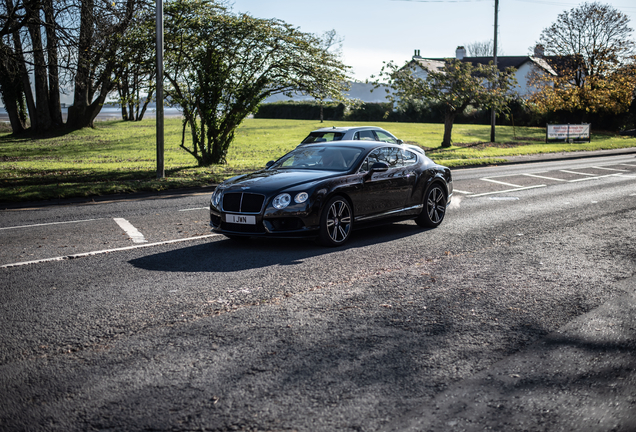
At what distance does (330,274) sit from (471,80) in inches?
1069

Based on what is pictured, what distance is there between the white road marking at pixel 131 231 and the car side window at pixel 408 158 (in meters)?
4.30

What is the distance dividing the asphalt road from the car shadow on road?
51 millimetres

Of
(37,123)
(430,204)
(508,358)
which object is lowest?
(508,358)

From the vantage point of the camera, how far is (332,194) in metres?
8.22

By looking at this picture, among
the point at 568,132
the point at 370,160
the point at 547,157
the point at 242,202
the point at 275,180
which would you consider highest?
the point at 568,132

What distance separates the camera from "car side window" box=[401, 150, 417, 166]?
32.0 ft

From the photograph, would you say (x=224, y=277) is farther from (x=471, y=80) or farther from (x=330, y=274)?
(x=471, y=80)

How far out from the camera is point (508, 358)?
4.29 m

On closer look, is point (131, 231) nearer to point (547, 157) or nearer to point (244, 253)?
point (244, 253)

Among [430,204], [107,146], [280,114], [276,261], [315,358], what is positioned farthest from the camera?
[280,114]

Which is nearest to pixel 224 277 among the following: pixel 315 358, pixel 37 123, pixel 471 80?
pixel 315 358

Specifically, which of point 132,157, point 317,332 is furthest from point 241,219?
point 132,157

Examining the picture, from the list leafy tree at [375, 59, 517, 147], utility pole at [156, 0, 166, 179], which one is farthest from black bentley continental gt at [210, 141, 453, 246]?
leafy tree at [375, 59, 517, 147]

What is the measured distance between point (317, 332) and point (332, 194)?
365 centimetres
